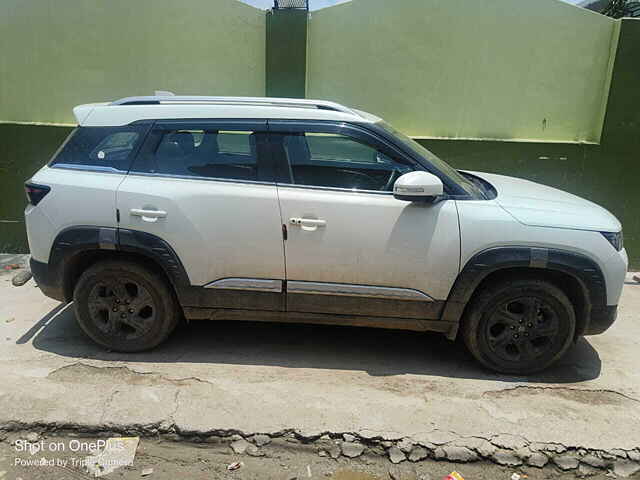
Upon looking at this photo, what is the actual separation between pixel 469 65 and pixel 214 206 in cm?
409

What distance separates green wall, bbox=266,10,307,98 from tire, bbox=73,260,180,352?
333 centimetres

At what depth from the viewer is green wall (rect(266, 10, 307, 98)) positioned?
5.92m

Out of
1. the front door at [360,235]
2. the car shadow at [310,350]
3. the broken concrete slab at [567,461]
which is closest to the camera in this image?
the broken concrete slab at [567,461]

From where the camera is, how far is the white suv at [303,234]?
333 cm

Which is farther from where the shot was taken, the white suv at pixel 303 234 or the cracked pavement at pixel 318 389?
the white suv at pixel 303 234

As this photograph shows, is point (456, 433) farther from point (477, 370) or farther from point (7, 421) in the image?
point (7, 421)

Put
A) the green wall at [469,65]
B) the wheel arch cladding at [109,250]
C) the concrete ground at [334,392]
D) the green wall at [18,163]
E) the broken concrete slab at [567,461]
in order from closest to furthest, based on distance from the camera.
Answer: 1. the broken concrete slab at [567,461]
2. the concrete ground at [334,392]
3. the wheel arch cladding at [109,250]
4. the green wall at [469,65]
5. the green wall at [18,163]

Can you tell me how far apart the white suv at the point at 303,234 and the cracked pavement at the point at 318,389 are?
0.32 m

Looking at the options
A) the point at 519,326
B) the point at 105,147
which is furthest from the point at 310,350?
the point at 105,147

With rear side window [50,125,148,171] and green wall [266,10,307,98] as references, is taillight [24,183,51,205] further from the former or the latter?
green wall [266,10,307,98]

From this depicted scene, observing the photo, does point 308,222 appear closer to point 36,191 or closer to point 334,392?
point 334,392

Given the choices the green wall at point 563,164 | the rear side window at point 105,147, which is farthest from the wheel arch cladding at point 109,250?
the green wall at point 563,164

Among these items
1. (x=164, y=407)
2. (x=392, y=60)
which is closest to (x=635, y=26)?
(x=392, y=60)

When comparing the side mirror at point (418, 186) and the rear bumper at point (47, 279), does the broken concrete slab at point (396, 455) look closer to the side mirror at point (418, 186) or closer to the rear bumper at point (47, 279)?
the side mirror at point (418, 186)
